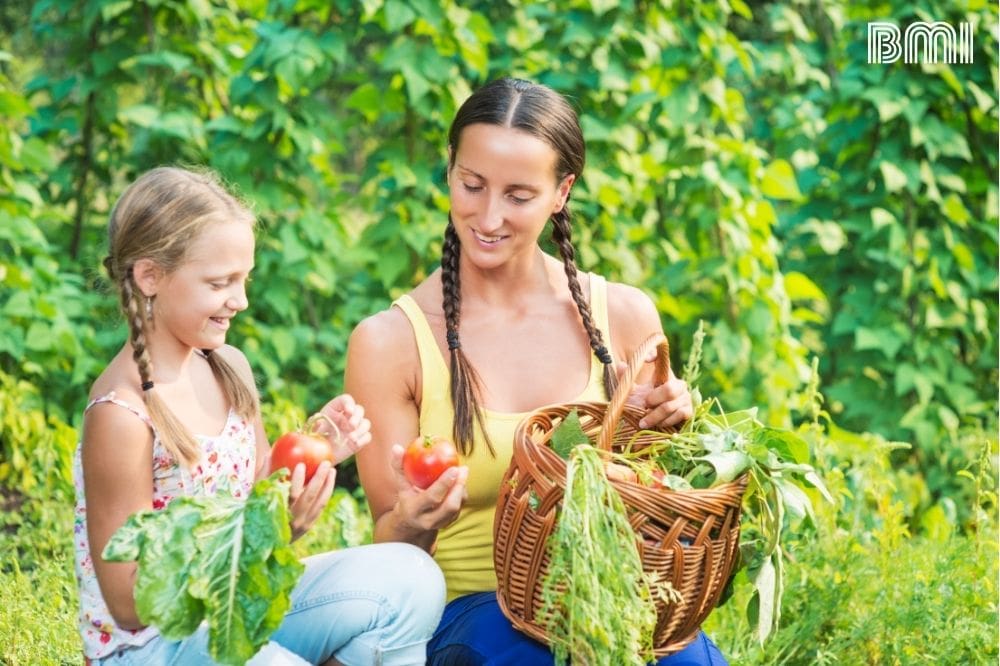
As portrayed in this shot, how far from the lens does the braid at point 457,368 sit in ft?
8.46

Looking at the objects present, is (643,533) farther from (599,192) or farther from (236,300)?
(599,192)

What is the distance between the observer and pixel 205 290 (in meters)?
2.28

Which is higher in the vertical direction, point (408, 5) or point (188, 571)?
point (408, 5)

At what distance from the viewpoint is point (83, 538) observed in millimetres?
2260

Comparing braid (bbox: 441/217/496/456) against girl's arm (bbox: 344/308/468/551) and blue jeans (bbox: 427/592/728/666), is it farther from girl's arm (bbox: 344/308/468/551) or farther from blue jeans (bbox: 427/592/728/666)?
blue jeans (bbox: 427/592/728/666)

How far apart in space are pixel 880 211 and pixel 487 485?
2.48 meters

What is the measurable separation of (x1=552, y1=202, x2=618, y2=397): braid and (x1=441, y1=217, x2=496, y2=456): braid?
0.77 feet

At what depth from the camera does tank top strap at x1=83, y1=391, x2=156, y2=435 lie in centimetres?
216

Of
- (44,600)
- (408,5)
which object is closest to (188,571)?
(44,600)

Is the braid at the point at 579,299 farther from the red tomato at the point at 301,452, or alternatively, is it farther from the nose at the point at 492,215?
the red tomato at the point at 301,452

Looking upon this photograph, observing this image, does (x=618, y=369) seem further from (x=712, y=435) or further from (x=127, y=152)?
(x=127, y=152)

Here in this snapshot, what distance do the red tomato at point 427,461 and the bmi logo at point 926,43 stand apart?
290cm

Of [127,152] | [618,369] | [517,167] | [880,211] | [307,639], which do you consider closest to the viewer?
[307,639]

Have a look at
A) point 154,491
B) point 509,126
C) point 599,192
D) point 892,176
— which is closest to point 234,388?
point 154,491
